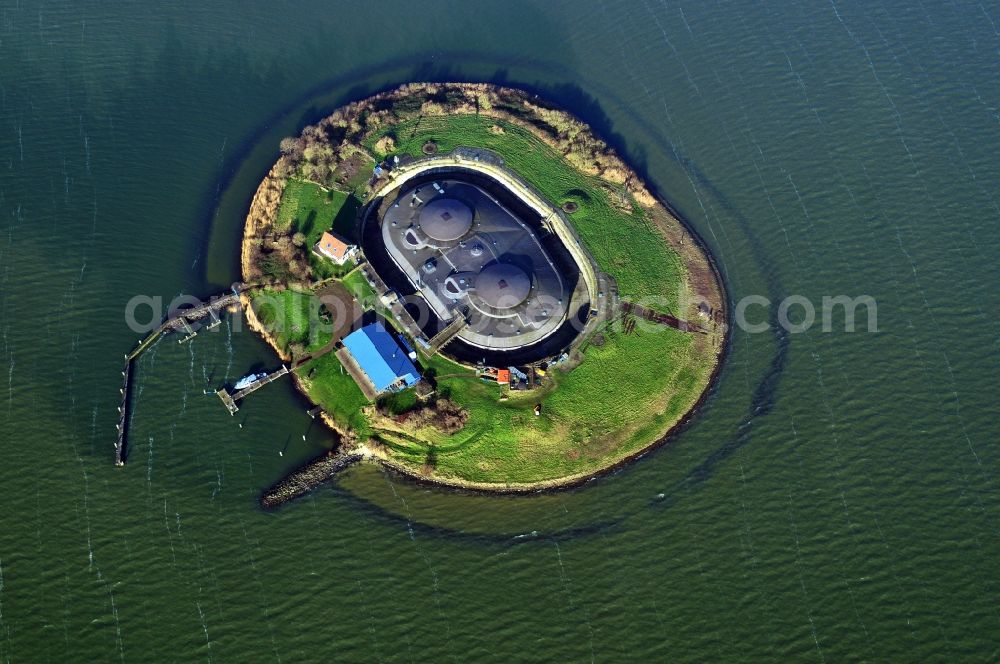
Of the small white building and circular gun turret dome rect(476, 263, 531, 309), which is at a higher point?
the small white building

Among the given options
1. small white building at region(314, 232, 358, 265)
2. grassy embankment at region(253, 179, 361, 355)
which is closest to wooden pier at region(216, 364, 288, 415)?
grassy embankment at region(253, 179, 361, 355)

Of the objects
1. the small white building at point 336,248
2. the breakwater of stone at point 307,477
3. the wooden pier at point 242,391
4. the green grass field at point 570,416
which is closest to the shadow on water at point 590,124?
the green grass field at point 570,416

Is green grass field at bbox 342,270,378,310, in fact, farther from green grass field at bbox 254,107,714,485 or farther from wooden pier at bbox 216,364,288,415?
wooden pier at bbox 216,364,288,415

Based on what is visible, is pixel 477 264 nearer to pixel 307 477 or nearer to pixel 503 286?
pixel 503 286

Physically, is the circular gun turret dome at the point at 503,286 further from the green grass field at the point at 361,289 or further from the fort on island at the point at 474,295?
the green grass field at the point at 361,289

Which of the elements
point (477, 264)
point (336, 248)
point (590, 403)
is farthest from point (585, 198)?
point (336, 248)
